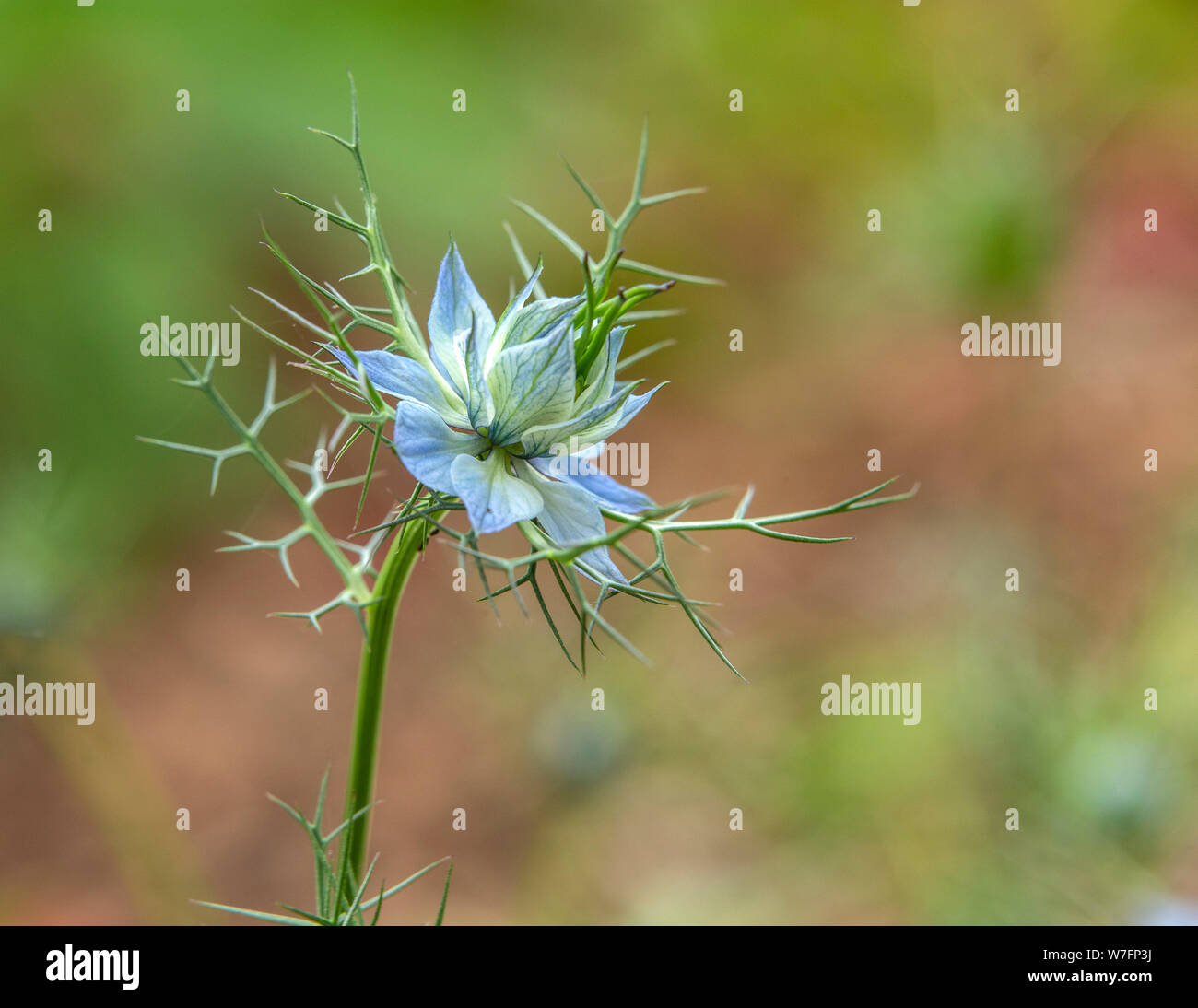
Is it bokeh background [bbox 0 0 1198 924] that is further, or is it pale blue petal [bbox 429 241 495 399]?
bokeh background [bbox 0 0 1198 924]

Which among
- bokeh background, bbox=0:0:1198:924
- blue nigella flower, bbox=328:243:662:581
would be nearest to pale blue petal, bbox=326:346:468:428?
blue nigella flower, bbox=328:243:662:581

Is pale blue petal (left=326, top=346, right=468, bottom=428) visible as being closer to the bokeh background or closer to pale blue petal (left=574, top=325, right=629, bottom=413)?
pale blue petal (left=574, top=325, right=629, bottom=413)

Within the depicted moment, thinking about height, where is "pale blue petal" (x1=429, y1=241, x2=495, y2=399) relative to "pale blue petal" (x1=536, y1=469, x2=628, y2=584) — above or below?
above

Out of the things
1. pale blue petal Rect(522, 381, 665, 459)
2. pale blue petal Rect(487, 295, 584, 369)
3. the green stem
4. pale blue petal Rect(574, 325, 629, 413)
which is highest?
pale blue petal Rect(487, 295, 584, 369)

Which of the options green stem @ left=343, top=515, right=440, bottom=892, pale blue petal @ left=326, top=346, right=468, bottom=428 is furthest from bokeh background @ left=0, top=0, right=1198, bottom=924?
pale blue petal @ left=326, top=346, right=468, bottom=428
